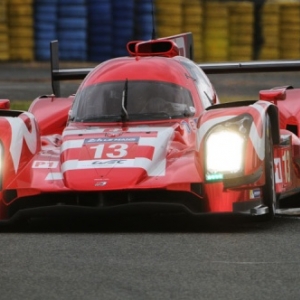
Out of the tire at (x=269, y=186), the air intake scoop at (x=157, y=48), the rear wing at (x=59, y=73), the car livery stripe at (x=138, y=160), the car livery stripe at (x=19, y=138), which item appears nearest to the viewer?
the car livery stripe at (x=138, y=160)

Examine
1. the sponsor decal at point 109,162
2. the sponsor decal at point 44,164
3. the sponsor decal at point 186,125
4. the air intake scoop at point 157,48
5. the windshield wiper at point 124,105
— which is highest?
the air intake scoop at point 157,48

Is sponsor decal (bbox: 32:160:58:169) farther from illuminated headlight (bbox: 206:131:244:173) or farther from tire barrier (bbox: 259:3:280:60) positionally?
tire barrier (bbox: 259:3:280:60)

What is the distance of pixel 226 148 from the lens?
8.77 meters

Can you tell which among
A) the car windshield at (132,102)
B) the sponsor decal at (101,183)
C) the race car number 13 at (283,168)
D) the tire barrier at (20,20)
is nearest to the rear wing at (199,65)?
the car windshield at (132,102)

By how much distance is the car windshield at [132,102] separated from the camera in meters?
9.83

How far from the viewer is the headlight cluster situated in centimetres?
872

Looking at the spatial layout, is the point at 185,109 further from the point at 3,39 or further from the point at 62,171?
the point at 3,39

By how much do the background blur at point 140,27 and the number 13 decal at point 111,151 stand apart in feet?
62.8

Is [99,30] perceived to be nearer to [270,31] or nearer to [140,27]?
[140,27]

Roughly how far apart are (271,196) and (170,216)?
104 cm

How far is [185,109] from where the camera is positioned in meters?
9.93

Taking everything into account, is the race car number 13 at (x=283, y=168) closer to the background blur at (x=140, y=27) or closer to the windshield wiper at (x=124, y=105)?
the windshield wiper at (x=124, y=105)
